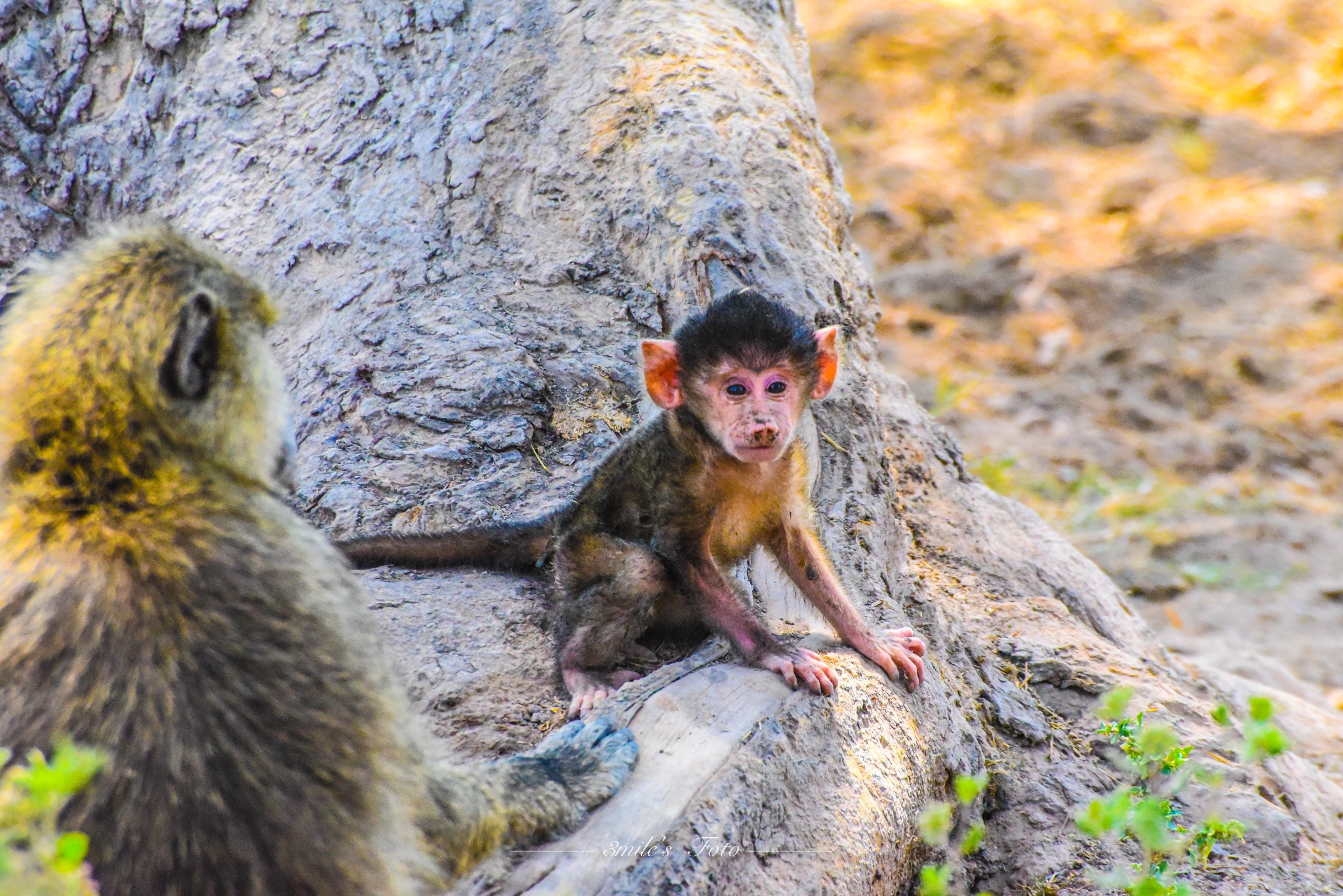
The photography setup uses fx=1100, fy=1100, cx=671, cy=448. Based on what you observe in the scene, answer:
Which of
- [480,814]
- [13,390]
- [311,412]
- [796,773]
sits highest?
[13,390]

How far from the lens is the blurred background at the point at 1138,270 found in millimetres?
7066

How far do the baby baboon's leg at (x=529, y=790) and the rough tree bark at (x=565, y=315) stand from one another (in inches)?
5.6

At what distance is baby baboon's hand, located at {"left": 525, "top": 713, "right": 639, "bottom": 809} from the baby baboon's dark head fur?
1253 mm

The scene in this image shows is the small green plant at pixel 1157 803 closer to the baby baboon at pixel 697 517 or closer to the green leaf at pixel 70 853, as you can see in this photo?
the baby baboon at pixel 697 517

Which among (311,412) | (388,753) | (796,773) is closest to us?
(388,753)

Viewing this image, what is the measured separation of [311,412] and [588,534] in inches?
53.3

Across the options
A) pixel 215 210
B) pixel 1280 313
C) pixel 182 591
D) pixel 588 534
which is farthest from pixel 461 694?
pixel 1280 313

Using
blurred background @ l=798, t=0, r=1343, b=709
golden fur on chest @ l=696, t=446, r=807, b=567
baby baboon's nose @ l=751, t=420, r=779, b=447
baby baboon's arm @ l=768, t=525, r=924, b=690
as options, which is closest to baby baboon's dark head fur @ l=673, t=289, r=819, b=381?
baby baboon's nose @ l=751, t=420, r=779, b=447

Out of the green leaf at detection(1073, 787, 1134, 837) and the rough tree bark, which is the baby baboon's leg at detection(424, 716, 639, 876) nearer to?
the rough tree bark

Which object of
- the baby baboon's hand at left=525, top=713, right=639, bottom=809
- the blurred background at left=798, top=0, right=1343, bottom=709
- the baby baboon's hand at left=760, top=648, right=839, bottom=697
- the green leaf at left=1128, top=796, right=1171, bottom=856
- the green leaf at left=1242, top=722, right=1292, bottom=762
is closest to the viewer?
the green leaf at left=1128, top=796, right=1171, bottom=856

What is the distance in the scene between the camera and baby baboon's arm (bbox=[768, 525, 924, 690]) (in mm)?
3543

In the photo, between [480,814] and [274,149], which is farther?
[274,149]

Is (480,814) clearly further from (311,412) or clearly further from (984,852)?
(311,412)

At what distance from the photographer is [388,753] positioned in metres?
2.21
